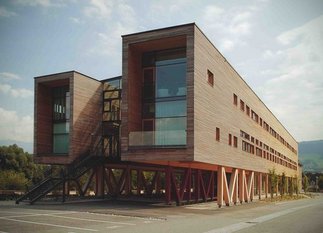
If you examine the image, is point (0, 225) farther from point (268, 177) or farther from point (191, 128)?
point (268, 177)

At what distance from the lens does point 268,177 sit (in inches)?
2263

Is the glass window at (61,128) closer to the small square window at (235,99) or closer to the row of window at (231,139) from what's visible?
the row of window at (231,139)

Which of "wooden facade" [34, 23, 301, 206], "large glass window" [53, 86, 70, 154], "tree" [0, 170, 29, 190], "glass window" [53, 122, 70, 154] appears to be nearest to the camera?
"wooden facade" [34, 23, 301, 206]

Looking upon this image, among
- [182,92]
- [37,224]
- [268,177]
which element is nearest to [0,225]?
[37,224]

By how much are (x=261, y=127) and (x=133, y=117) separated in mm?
25855

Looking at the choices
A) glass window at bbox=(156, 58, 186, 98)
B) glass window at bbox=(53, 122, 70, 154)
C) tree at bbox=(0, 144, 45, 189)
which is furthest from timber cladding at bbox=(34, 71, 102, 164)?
tree at bbox=(0, 144, 45, 189)

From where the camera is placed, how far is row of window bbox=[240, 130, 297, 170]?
134 feet

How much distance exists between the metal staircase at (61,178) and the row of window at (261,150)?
1475 cm

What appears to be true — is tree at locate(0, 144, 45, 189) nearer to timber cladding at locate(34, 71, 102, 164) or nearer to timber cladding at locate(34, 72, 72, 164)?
timber cladding at locate(34, 72, 72, 164)

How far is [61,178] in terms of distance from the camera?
3170cm

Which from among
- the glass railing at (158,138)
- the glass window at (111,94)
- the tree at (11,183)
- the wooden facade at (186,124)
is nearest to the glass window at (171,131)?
the glass railing at (158,138)

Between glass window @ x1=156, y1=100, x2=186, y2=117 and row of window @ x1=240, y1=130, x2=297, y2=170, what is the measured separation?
493 inches

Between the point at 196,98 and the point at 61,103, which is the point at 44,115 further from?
the point at 196,98

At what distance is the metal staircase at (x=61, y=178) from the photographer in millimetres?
30906
